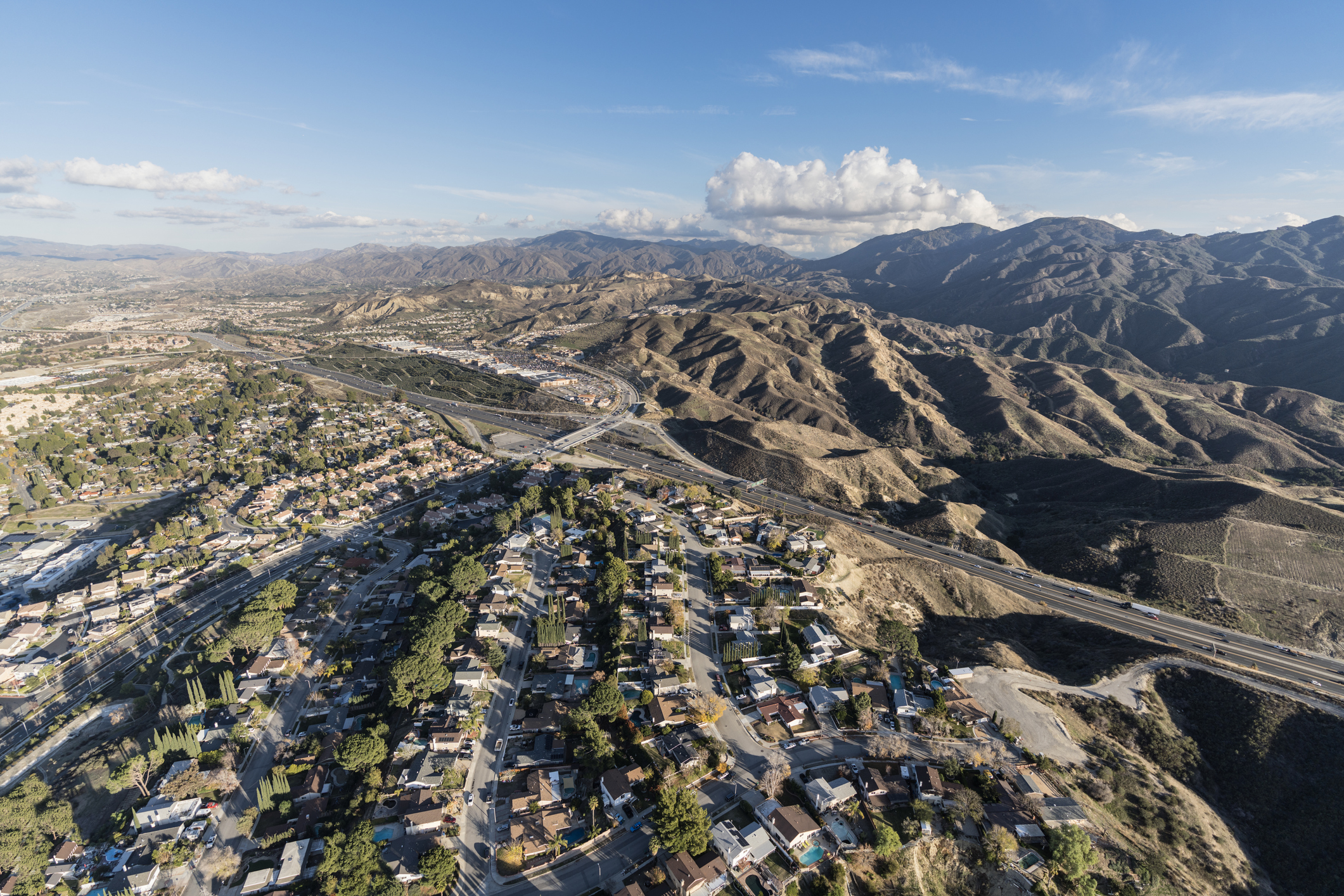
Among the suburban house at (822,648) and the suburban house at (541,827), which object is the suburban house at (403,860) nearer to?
the suburban house at (541,827)

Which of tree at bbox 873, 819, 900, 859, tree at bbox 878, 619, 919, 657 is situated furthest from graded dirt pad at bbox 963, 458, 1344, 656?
tree at bbox 873, 819, 900, 859

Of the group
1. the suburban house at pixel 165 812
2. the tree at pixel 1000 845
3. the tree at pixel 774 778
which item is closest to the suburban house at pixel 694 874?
the tree at pixel 774 778

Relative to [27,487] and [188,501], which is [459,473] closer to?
[188,501]

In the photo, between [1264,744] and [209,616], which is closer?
[1264,744]

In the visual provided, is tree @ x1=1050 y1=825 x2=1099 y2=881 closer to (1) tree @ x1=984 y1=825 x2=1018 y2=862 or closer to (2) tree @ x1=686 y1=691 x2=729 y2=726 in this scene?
(1) tree @ x1=984 y1=825 x2=1018 y2=862

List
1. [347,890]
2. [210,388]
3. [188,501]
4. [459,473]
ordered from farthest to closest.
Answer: [210,388] → [459,473] → [188,501] → [347,890]

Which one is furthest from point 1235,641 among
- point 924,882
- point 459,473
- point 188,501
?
point 188,501
